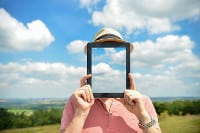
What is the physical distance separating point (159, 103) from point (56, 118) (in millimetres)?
3136

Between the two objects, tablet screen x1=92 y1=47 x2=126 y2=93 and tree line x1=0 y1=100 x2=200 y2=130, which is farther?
tree line x1=0 y1=100 x2=200 y2=130

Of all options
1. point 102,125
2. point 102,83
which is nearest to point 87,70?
point 102,83

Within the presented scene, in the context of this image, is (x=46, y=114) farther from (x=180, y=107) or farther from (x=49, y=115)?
(x=180, y=107)

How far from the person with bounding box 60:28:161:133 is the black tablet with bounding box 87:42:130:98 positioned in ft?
0.09

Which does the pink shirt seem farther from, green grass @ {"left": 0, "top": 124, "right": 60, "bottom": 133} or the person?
green grass @ {"left": 0, "top": 124, "right": 60, "bottom": 133}

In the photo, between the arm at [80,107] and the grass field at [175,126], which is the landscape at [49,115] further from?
the arm at [80,107]

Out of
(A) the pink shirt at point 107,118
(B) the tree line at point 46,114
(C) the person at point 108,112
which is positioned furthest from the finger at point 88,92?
(B) the tree line at point 46,114

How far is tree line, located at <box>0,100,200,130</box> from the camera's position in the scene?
9.73 m

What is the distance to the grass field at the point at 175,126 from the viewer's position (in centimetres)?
980

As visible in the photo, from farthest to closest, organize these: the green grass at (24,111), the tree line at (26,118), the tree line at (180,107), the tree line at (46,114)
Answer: the green grass at (24,111) < the tree line at (26,118) < the tree line at (46,114) < the tree line at (180,107)

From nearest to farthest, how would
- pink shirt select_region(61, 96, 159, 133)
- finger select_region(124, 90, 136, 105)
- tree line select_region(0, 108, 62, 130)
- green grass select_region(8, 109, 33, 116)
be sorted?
finger select_region(124, 90, 136, 105)
pink shirt select_region(61, 96, 159, 133)
tree line select_region(0, 108, 62, 130)
green grass select_region(8, 109, 33, 116)

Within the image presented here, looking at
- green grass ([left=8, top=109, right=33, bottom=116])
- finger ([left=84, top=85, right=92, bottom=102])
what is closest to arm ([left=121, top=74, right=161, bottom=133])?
finger ([left=84, top=85, right=92, bottom=102])

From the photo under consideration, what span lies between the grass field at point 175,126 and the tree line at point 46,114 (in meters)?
0.15

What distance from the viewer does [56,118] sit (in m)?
9.64
